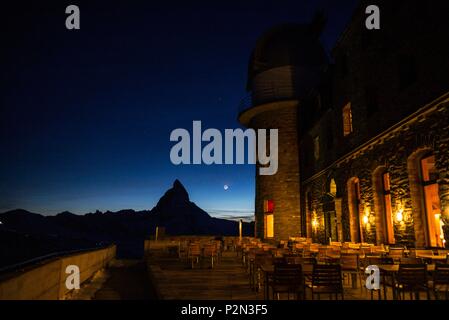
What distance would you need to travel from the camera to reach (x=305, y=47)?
84.9ft

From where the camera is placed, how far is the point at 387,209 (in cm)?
1388

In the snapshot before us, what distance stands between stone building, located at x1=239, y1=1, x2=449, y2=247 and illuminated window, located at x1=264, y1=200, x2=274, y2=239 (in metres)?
0.07

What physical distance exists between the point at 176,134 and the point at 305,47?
491 inches

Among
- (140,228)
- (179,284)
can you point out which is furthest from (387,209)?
(140,228)

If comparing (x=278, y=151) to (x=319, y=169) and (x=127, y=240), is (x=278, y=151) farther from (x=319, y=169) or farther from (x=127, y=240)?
(x=127, y=240)

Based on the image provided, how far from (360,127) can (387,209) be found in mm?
3753

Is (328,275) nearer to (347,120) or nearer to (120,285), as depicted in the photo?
(120,285)

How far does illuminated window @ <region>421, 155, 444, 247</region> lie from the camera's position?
36.7 ft

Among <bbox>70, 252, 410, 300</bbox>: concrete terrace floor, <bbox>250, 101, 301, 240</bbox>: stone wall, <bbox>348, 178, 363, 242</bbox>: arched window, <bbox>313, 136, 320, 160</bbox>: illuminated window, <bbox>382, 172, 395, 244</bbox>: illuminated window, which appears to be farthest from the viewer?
<bbox>250, 101, 301, 240</bbox>: stone wall

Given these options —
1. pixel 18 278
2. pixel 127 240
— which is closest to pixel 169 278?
pixel 18 278

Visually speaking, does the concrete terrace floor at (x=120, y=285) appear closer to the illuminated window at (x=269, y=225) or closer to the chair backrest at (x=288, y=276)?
the chair backrest at (x=288, y=276)

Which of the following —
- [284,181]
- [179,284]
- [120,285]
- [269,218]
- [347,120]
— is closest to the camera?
[179,284]

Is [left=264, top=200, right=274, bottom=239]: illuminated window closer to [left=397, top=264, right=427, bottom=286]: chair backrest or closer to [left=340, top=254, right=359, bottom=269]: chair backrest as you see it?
[left=340, top=254, right=359, bottom=269]: chair backrest

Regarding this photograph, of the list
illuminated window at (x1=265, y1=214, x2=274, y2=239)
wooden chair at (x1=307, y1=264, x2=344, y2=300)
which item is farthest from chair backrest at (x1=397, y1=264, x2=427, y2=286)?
illuminated window at (x1=265, y1=214, x2=274, y2=239)
